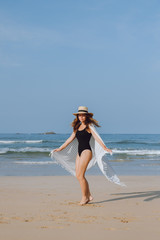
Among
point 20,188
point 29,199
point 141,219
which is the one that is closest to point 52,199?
point 29,199

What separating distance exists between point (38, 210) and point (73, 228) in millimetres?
1317

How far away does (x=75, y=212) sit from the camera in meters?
5.27

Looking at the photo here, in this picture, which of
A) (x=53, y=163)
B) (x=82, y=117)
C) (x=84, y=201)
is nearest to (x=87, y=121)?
(x=82, y=117)

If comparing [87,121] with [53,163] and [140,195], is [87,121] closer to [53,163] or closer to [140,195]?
[140,195]

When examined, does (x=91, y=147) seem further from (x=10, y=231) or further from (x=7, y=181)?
(x=7, y=181)

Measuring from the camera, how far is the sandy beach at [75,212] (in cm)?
404

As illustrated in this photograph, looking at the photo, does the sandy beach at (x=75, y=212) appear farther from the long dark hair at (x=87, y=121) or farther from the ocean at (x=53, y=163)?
the ocean at (x=53, y=163)

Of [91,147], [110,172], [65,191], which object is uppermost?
[91,147]

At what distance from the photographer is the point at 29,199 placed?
6.51 m

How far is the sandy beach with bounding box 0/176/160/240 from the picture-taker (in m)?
4.04

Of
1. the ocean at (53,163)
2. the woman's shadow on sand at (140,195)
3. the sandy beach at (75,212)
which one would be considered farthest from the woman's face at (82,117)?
the ocean at (53,163)

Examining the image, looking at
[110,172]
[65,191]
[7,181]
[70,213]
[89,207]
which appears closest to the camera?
[70,213]

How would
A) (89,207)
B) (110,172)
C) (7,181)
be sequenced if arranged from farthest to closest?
(7,181) < (110,172) < (89,207)

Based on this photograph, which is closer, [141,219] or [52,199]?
[141,219]
